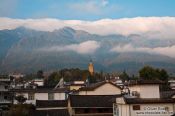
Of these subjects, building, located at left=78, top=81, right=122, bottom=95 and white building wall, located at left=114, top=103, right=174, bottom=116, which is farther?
building, located at left=78, top=81, right=122, bottom=95

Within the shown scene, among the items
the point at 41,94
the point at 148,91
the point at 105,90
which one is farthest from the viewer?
the point at 41,94

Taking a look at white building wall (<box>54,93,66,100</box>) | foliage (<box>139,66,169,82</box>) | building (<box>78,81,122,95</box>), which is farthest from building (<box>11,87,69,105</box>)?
foliage (<box>139,66,169,82</box>)

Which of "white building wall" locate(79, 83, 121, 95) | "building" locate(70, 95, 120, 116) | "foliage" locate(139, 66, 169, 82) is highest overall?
"foliage" locate(139, 66, 169, 82)

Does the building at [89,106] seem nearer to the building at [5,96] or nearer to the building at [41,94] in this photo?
the building at [41,94]

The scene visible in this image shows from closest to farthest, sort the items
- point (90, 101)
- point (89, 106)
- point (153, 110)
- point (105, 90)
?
point (153, 110) → point (89, 106) → point (90, 101) → point (105, 90)

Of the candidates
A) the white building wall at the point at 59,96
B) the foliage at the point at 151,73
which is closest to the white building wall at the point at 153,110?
the white building wall at the point at 59,96

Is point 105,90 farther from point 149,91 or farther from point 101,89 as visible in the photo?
point 149,91

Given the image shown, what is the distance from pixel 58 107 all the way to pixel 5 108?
446 inches

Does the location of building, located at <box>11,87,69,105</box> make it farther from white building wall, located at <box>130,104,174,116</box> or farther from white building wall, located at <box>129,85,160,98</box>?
white building wall, located at <box>130,104,174,116</box>

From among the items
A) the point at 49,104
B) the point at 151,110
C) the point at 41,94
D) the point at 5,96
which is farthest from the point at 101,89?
the point at 151,110

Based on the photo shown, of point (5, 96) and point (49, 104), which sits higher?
point (5, 96)

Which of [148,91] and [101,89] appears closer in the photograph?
[148,91]

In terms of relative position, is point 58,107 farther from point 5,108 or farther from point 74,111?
point 5,108

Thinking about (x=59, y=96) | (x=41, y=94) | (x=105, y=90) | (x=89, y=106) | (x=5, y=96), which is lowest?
(x=89, y=106)
